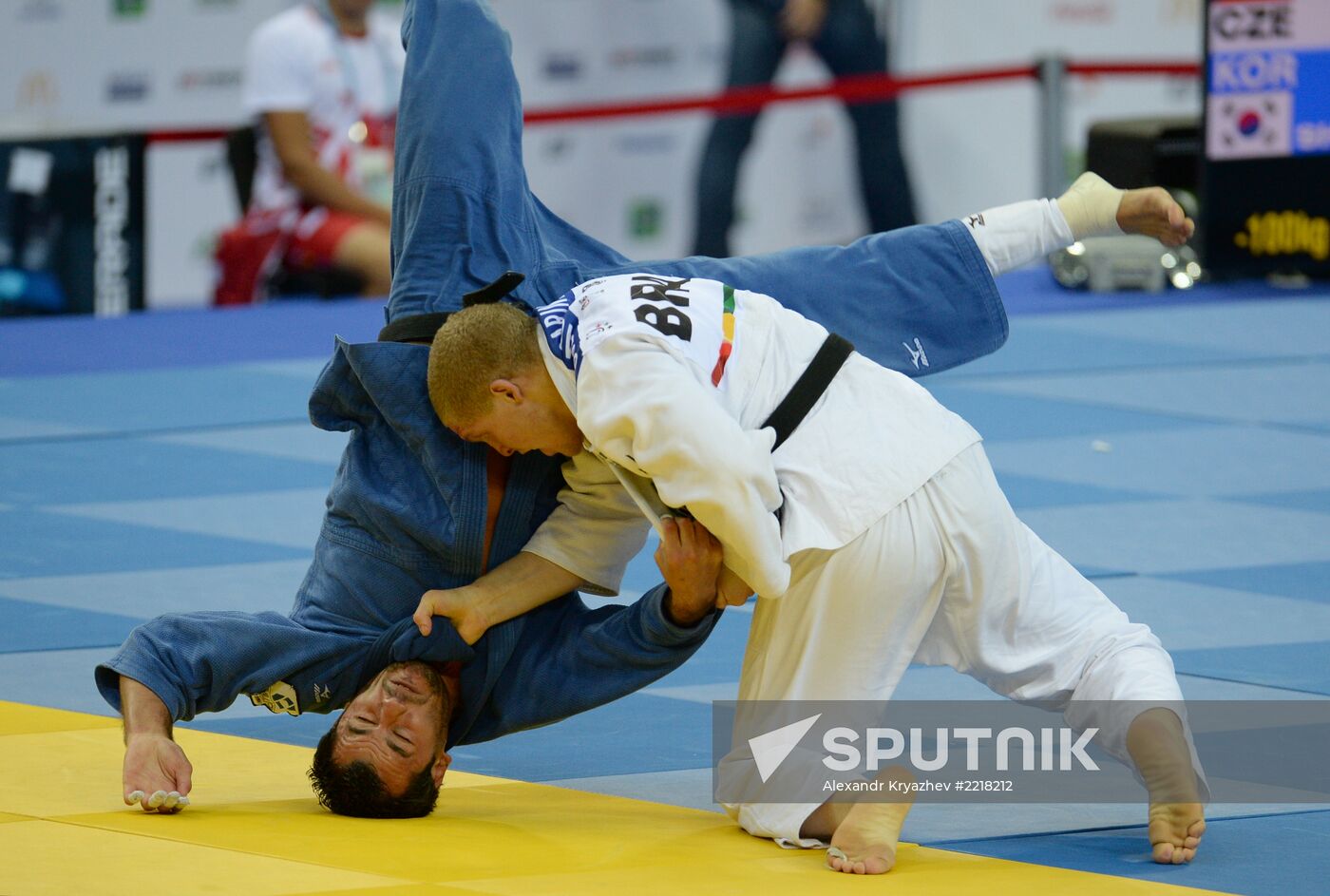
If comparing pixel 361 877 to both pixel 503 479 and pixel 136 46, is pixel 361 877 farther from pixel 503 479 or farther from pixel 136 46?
pixel 136 46

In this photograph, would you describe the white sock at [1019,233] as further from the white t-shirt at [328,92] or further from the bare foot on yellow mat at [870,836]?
the white t-shirt at [328,92]

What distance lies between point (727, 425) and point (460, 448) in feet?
2.69

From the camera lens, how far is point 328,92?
11.5 metres

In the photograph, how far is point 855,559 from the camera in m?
3.89

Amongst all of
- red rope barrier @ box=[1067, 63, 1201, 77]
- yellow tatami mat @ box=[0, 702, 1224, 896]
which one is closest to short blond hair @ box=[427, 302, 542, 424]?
yellow tatami mat @ box=[0, 702, 1224, 896]

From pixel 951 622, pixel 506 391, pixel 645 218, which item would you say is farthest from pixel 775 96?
pixel 506 391

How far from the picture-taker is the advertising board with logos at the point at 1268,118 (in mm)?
10805

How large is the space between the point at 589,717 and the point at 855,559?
1.19 meters

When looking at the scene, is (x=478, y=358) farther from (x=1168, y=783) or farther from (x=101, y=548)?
(x=101, y=548)

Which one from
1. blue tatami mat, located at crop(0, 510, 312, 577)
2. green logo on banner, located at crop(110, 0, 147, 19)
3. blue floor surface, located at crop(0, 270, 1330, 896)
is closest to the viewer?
blue floor surface, located at crop(0, 270, 1330, 896)

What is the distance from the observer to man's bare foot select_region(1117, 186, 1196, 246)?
14.4 feet

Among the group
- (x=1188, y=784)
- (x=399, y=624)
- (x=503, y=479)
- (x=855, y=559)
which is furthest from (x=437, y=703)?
(x=1188, y=784)

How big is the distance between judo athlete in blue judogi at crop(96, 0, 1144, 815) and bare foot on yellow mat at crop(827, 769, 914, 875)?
49 cm

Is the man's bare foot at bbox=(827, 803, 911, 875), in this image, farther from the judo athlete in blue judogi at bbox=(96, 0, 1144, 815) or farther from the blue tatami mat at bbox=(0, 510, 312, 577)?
the blue tatami mat at bbox=(0, 510, 312, 577)
